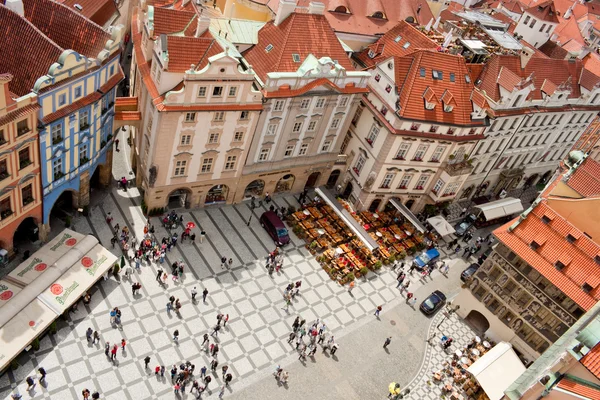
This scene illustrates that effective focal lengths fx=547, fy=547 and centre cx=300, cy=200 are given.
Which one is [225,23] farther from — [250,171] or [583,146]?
[583,146]

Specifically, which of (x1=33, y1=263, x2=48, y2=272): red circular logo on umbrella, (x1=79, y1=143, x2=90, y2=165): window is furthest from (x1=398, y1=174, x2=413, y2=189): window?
(x1=33, y1=263, x2=48, y2=272): red circular logo on umbrella

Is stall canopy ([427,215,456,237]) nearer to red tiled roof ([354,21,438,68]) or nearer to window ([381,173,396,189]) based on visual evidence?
window ([381,173,396,189])

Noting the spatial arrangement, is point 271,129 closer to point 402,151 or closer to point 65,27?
point 402,151

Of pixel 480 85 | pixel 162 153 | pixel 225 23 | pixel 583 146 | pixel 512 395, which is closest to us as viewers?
pixel 512 395

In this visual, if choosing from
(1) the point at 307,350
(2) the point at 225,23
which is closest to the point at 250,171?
(2) the point at 225,23

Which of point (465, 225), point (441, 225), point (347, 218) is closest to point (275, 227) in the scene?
point (347, 218)

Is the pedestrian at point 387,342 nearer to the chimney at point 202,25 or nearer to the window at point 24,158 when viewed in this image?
the chimney at point 202,25
